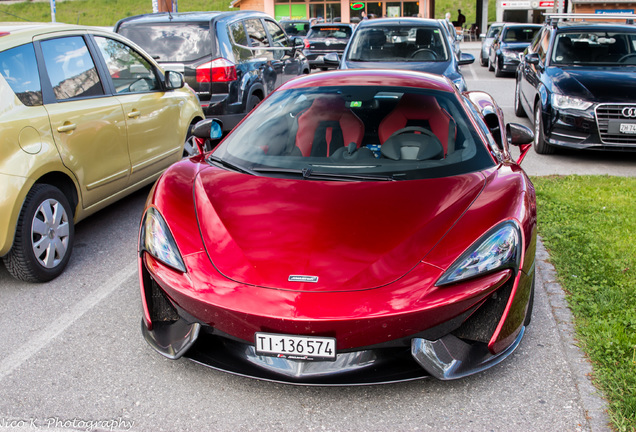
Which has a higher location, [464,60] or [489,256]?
[464,60]

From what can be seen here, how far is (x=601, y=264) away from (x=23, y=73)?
13.7 feet

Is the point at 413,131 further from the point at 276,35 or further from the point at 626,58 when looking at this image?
the point at 276,35

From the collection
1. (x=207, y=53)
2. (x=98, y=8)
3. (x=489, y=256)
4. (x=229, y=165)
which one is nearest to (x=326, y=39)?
(x=207, y=53)

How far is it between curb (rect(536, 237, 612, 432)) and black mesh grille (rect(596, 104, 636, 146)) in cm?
333

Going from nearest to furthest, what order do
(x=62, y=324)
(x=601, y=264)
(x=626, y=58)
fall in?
(x=62, y=324) → (x=601, y=264) → (x=626, y=58)

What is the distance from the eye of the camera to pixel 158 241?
3.03 meters

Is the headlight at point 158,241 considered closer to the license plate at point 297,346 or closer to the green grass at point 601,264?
the license plate at point 297,346

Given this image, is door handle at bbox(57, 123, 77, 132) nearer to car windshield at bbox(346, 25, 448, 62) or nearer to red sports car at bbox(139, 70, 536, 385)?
red sports car at bbox(139, 70, 536, 385)

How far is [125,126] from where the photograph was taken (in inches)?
205

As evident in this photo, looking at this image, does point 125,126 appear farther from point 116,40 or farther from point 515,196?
point 515,196

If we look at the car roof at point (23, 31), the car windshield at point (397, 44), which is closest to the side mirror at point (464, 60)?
the car windshield at point (397, 44)

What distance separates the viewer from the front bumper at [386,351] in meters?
2.59

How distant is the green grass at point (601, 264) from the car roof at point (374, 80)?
1.51 metres

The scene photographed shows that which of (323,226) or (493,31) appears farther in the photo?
(493,31)
